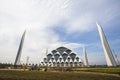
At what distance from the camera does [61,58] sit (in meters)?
128

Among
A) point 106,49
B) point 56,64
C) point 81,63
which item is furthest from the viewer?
point 56,64

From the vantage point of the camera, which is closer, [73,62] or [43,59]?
[73,62]

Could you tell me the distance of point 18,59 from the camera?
88.4 meters

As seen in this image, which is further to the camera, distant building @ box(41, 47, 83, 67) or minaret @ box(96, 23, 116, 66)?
distant building @ box(41, 47, 83, 67)

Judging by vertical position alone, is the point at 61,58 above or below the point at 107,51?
above

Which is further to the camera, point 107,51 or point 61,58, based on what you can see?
point 61,58

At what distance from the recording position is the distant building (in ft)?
404

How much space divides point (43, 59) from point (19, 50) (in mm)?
45303

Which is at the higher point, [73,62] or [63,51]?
[63,51]

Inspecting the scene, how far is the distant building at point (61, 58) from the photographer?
12310 centimetres

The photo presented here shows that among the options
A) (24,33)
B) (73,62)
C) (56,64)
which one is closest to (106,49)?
(24,33)

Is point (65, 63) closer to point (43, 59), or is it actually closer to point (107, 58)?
point (43, 59)

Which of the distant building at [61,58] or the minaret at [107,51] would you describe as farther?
the distant building at [61,58]

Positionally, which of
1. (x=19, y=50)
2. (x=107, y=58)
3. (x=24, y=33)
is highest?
(x=24, y=33)
